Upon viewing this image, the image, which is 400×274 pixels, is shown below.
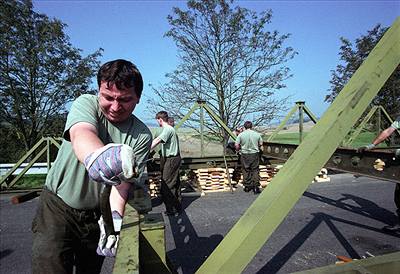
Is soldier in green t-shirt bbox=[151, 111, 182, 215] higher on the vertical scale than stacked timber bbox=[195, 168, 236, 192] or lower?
higher

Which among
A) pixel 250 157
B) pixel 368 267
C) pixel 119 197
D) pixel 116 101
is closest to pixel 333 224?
pixel 250 157

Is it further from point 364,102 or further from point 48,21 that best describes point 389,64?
point 48,21

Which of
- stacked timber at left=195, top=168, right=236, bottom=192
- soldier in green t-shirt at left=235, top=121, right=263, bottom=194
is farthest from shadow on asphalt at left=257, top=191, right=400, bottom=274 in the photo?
stacked timber at left=195, top=168, right=236, bottom=192

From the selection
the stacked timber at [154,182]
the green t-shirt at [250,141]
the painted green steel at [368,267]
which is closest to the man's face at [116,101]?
the painted green steel at [368,267]

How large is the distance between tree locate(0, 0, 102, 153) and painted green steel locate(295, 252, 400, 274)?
11.2 meters

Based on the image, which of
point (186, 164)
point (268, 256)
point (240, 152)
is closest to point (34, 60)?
point (186, 164)

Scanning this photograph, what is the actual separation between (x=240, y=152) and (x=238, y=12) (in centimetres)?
527

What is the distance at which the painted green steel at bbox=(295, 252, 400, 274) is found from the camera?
4.63 feet

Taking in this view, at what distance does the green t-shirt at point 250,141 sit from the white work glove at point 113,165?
23.3 feet

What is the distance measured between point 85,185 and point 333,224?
15.9 ft

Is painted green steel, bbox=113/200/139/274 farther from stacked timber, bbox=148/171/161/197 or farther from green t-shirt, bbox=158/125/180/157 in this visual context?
stacked timber, bbox=148/171/161/197

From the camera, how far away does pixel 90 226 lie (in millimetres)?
2002

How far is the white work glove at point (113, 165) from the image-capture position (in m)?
1.07

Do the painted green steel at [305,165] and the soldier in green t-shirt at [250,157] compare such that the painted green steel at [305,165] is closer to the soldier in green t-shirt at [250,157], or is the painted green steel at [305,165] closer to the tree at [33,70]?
the soldier in green t-shirt at [250,157]
